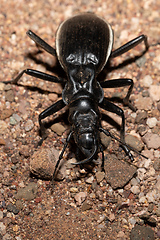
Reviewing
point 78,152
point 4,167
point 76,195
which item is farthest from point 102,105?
point 4,167

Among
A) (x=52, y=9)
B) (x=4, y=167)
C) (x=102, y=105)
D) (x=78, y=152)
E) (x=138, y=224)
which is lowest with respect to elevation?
(x=138, y=224)

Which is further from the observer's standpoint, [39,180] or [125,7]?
[125,7]

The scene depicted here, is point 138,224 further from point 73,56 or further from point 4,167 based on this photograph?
point 73,56

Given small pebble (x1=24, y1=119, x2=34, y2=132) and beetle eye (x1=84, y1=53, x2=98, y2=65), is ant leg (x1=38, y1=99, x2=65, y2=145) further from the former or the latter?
beetle eye (x1=84, y1=53, x2=98, y2=65)

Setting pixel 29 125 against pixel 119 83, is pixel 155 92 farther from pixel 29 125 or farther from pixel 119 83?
pixel 29 125

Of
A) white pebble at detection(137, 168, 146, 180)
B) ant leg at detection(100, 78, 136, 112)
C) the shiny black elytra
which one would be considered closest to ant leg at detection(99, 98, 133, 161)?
the shiny black elytra

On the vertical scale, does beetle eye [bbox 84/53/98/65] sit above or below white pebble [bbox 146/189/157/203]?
above

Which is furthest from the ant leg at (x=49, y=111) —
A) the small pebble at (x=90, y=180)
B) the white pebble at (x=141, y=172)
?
the white pebble at (x=141, y=172)

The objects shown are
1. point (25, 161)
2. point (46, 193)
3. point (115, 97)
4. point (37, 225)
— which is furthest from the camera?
point (115, 97)

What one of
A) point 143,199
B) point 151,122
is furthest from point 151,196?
point 151,122
